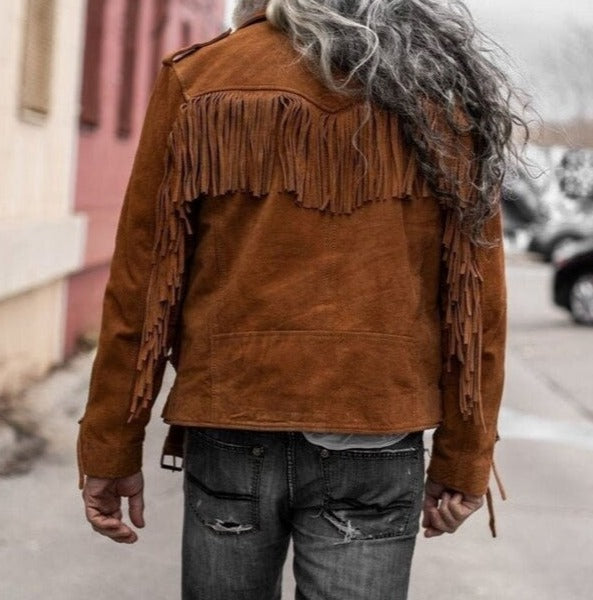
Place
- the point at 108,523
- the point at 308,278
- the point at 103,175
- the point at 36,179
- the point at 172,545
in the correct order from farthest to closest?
the point at 103,175 → the point at 36,179 → the point at 172,545 → the point at 108,523 → the point at 308,278

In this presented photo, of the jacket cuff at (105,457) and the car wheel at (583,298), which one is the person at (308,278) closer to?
the jacket cuff at (105,457)

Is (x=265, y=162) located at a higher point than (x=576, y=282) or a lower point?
higher

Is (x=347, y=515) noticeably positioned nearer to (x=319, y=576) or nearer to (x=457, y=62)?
(x=319, y=576)

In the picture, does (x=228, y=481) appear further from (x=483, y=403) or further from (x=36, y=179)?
(x=36, y=179)

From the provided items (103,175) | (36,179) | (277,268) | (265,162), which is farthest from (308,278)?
(103,175)

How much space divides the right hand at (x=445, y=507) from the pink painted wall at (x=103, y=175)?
744 cm

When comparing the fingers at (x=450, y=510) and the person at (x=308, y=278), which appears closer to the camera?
the person at (x=308, y=278)

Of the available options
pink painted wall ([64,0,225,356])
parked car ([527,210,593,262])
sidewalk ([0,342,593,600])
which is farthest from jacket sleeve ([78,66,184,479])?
parked car ([527,210,593,262])

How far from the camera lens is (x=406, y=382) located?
2293 millimetres

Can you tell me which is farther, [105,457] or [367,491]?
[105,457]

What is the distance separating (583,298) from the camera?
16.9 metres

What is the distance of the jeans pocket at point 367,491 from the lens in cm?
227

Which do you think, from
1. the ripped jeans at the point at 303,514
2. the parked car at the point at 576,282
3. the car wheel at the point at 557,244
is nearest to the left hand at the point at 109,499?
the ripped jeans at the point at 303,514

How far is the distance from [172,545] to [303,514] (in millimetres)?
3021
